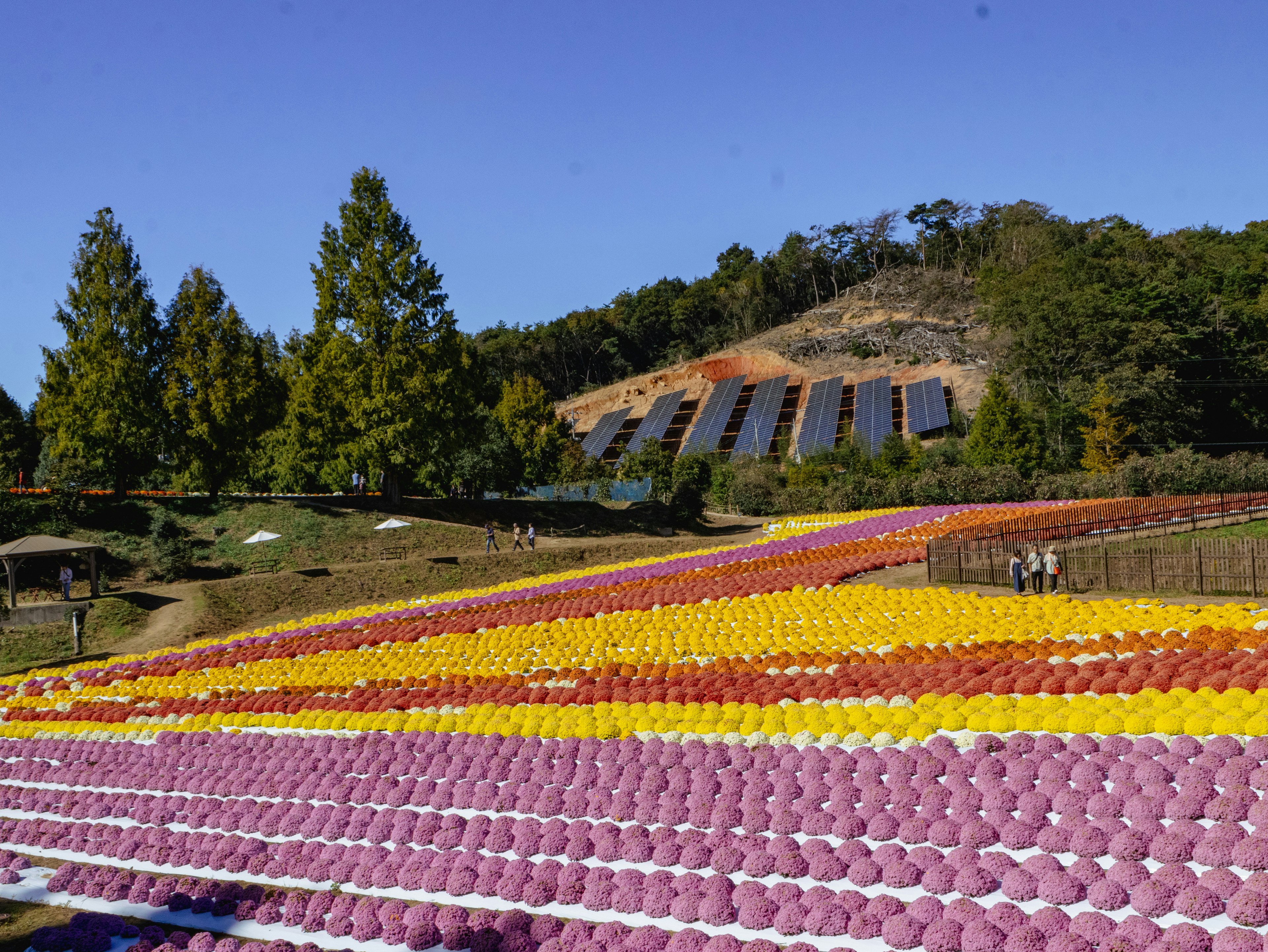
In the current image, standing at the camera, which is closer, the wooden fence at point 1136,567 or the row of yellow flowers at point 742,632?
the row of yellow flowers at point 742,632

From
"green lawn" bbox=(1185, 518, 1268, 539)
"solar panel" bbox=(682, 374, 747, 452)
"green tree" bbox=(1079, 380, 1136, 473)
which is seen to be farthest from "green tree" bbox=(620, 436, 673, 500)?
"green lawn" bbox=(1185, 518, 1268, 539)

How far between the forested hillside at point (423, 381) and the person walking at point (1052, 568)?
2872cm

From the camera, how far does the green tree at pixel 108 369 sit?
39.1 m

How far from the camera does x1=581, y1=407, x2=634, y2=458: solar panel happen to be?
9112cm

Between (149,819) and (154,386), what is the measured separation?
3248 cm

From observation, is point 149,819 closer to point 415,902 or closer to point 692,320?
point 415,902

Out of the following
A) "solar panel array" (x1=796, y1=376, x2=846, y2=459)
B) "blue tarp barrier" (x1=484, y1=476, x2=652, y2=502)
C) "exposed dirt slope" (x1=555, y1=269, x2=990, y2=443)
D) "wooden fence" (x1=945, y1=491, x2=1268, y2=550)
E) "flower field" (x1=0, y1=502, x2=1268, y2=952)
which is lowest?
"flower field" (x1=0, y1=502, x2=1268, y2=952)

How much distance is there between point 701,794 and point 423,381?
3431 centimetres

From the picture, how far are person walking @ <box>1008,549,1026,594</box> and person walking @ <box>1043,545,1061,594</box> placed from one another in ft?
1.47

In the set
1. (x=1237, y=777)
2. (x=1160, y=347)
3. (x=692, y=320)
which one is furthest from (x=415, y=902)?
(x=692, y=320)

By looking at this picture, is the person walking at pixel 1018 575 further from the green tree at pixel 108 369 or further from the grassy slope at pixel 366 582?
the green tree at pixel 108 369

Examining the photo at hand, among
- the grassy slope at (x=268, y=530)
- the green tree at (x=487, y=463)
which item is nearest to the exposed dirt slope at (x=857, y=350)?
the green tree at (x=487, y=463)

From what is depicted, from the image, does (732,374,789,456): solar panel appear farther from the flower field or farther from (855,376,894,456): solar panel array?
the flower field

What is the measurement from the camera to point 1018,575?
67.1ft
